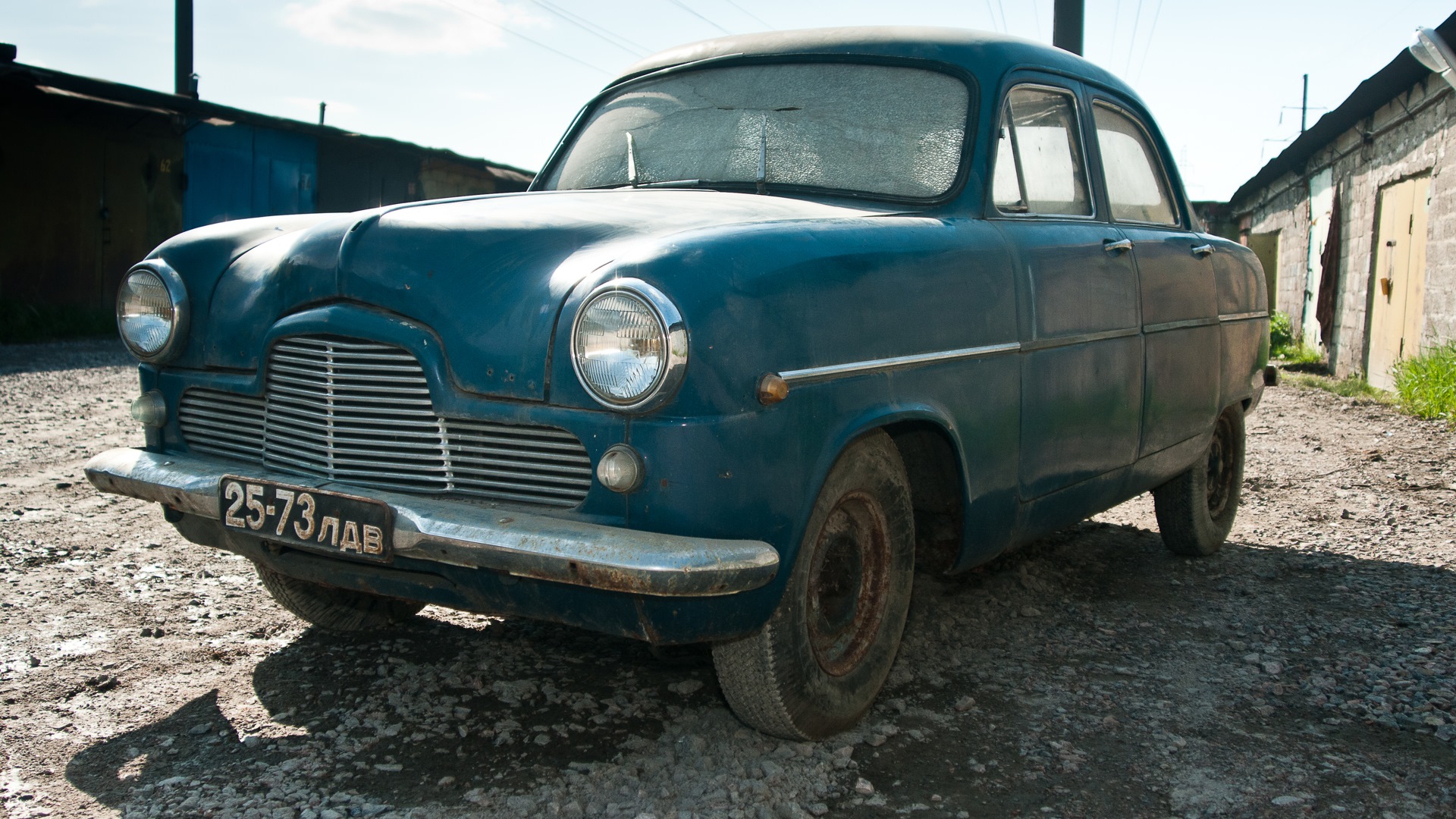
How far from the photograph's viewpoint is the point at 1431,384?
28.3 feet

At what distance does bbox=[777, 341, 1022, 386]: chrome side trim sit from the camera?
7.42 ft

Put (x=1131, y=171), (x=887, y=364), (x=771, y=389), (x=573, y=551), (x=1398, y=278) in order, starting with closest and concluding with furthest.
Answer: (x=573, y=551)
(x=771, y=389)
(x=887, y=364)
(x=1131, y=171)
(x=1398, y=278)

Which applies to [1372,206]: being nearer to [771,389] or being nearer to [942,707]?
[942,707]

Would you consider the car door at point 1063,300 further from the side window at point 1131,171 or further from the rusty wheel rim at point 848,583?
the rusty wheel rim at point 848,583

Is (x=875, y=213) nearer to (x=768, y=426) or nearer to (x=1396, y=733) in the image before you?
(x=768, y=426)

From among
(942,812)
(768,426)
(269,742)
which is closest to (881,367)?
(768,426)

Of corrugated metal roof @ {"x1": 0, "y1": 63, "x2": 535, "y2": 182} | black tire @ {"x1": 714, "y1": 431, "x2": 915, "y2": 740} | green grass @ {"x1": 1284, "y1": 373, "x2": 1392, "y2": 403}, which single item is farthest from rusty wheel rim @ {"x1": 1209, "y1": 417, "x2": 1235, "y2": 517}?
corrugated metal roof @ {"x1": 0, "y1": 63, "x2": 535, "y2": 182}

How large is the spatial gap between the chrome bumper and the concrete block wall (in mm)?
8712

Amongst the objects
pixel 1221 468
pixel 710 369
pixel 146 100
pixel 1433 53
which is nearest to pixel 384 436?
pixel 710 369

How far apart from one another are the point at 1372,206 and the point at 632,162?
1034 cm

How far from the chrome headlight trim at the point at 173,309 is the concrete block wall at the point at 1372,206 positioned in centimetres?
908

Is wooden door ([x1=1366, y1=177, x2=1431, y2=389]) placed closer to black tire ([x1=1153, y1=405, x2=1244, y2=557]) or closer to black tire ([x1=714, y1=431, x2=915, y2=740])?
black tire ([x1=1153, y1=405, x2=1244, y2=557])

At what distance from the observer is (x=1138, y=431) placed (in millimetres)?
3586

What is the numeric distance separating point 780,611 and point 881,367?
1.83ft
